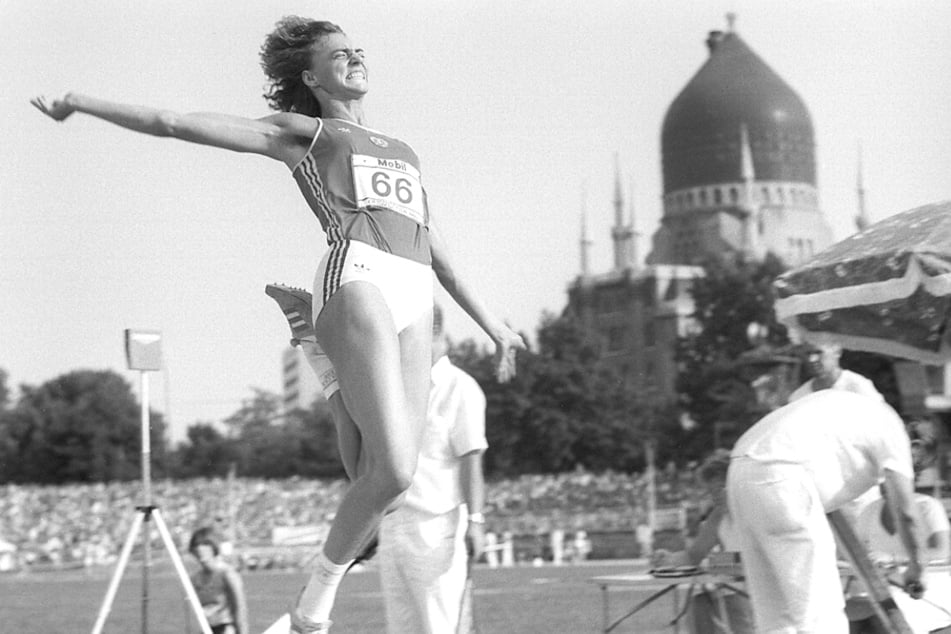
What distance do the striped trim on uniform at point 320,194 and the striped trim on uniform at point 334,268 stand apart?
2.5 inches

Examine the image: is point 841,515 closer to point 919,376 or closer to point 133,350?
point 133,350

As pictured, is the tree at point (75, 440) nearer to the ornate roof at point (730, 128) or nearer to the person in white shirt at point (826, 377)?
the ornate roof at point (730, 128)

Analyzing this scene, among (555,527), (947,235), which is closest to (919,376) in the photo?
(947,235)

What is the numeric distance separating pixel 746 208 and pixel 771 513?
132 m

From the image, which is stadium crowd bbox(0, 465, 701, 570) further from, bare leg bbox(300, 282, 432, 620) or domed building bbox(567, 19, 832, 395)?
domed building bbox(567, 19, 832, 395)

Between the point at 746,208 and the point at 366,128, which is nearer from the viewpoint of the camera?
the point at 366,128

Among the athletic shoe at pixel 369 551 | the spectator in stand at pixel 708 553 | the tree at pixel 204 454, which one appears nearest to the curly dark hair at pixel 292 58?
the athletic shoe at pixel 369 551

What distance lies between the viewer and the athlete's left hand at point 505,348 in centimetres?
606

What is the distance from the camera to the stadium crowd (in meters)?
56.1

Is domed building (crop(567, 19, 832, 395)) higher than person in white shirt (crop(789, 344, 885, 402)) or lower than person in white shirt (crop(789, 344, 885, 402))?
higher

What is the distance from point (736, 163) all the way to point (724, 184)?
188 cm

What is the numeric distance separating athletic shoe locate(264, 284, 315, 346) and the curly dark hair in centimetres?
57

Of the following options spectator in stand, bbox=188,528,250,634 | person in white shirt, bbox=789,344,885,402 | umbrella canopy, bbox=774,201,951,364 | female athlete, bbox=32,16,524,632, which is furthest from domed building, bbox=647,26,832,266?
female athlete, bbox=32,16,524,632

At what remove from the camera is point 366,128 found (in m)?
5.56
